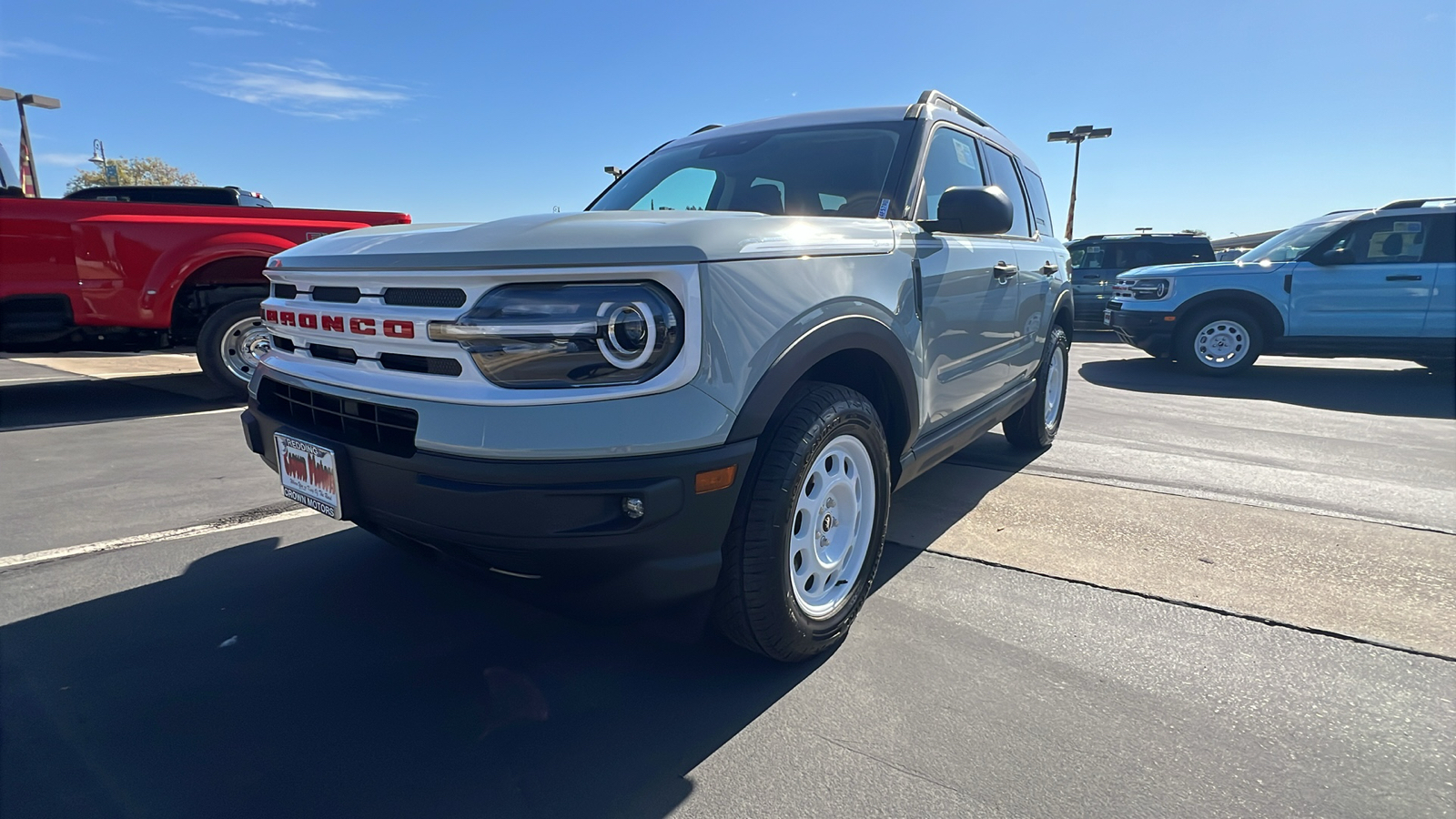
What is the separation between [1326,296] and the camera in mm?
8469

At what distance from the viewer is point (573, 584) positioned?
1843mm

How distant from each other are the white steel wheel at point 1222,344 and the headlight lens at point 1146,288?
0.61 metres

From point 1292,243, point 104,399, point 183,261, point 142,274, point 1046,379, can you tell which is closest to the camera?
point 1046,379

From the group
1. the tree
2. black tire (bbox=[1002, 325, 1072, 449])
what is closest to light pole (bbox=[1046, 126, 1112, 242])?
black tire (bbox=[1002, 325, 1072, 449])

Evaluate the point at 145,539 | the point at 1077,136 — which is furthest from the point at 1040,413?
the point at 1077,136

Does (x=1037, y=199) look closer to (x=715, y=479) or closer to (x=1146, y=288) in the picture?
(x=715, y=479)

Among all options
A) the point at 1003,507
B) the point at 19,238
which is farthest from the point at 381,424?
the point at 19,238

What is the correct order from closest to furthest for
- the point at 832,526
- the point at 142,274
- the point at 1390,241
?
the point at 832,526
the point at 142,274
the point at 1390,241

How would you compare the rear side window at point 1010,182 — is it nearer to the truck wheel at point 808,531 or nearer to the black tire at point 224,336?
the truck wheel at point 808,531

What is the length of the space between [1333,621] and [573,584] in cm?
260

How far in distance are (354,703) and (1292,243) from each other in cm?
1041

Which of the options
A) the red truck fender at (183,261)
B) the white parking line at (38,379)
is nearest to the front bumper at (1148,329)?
the red truck fender at (183,261)

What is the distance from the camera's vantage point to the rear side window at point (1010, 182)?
4078 mm

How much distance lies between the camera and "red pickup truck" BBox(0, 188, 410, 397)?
5367 mm
